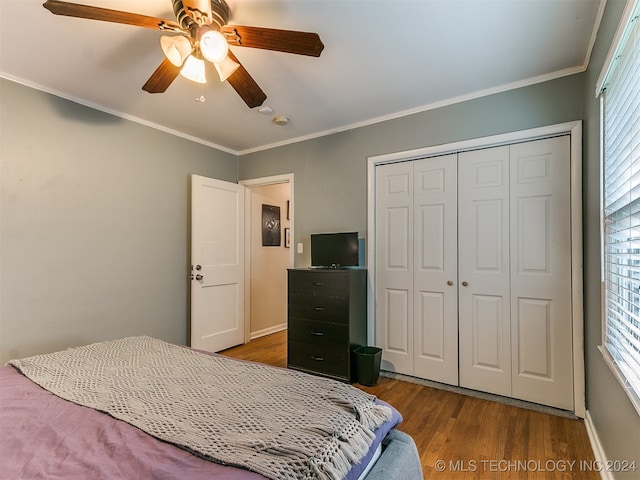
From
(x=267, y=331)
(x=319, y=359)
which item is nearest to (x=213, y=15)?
(x=319, y=359)

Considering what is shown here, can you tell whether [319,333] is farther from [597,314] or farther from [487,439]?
[597,314]

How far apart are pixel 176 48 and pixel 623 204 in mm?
2192

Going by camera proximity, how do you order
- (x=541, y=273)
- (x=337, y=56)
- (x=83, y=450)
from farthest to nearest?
(x=541, y=273), (x=337, y=56), (x=83, y=450)

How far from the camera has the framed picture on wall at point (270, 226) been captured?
14.7 feet

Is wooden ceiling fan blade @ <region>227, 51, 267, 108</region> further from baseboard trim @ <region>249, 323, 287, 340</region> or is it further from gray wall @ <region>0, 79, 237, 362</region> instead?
baseboard trim @ <region>249, 323, 287, 340</region>

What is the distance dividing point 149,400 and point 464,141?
2.73m

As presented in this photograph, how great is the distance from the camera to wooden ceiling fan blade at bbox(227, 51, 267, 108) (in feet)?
6.08

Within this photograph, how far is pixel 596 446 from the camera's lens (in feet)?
5.88

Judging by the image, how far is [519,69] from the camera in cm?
225

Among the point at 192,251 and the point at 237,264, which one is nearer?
the point at 192,251

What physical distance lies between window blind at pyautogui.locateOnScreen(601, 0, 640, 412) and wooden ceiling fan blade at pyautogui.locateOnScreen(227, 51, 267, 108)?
1.72m

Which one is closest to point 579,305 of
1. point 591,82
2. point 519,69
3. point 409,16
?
point 591,82

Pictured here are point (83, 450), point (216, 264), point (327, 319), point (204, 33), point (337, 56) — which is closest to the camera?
point (83, 450)

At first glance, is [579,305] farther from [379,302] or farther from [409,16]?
[409,16]
